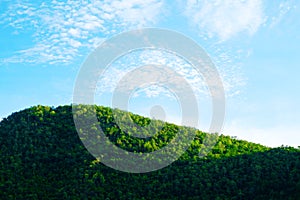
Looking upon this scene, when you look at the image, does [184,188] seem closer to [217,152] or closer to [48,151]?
[217,152]

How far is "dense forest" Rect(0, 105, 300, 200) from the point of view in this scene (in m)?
18.7

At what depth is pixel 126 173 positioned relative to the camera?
20625mm

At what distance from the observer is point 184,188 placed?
19094 millimetres

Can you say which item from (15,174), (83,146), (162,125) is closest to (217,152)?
(162,125)

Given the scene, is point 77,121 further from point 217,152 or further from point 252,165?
point 252,165

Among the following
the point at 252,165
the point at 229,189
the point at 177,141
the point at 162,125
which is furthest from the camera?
the point at 162,125

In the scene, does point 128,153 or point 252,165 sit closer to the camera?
point 252,165

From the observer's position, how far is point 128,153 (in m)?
21.8

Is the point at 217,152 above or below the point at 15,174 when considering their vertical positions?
above

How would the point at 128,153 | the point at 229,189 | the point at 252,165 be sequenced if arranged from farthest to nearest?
1. the point at 128,153
2. the point at 252,165
3. the point at 229,189

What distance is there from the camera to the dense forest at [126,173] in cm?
1869

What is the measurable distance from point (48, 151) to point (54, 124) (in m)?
2.83

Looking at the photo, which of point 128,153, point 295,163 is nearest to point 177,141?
point 128,153

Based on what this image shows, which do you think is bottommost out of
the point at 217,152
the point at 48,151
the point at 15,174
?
the point at 15,174
